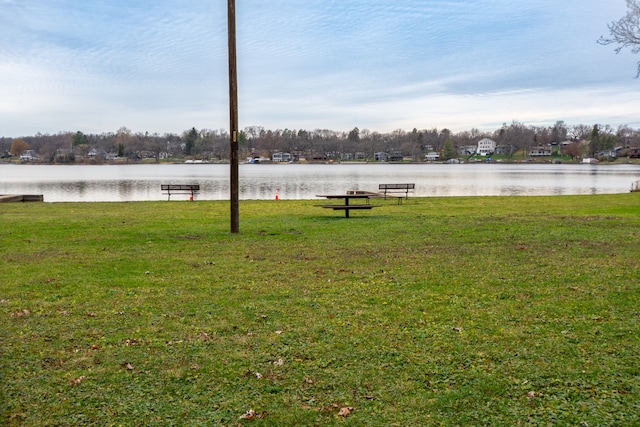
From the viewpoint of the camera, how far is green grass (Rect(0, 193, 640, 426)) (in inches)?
176

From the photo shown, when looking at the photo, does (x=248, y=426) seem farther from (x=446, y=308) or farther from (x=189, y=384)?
(x=446, y=308)

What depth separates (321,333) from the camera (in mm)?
6234

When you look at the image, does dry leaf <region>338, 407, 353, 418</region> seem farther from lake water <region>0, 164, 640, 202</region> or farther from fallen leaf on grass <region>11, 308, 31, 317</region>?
lake water <region>0, 164, 640, 202</region>

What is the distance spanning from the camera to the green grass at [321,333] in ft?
14.6

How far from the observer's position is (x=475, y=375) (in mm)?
5031

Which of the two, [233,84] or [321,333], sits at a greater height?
[233,84]

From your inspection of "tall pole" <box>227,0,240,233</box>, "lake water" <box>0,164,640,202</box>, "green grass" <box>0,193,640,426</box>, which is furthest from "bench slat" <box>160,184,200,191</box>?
"green grass" <box>0,193,640,426</box>

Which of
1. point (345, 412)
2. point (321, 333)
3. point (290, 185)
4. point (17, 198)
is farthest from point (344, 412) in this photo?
point (290, 185)

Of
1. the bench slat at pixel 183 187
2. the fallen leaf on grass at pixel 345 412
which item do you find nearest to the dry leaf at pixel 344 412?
the fallen leaf on grass at pixel 345 412

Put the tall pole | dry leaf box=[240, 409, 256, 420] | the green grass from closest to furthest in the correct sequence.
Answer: dry leaf box=[240, 409, 256, 420], the green grass, the tall pole

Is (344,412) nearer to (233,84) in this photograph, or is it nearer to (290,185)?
(233,84)

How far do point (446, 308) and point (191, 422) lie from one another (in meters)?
4.01

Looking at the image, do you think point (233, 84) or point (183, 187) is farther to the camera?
point (183, 187)

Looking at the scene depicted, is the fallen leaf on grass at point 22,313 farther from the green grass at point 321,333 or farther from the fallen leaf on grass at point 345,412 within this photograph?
the fallen leaf on grass at point 345,412
